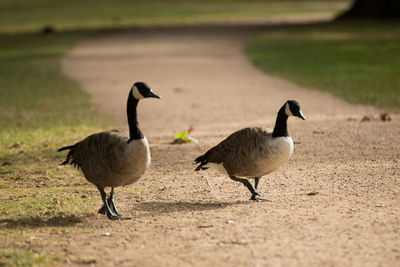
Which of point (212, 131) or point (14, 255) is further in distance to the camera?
point (212, 131)

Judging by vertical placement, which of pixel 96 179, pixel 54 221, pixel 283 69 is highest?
pixel 96 179

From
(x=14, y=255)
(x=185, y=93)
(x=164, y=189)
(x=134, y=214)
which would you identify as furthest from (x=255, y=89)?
(x=14, y=255)

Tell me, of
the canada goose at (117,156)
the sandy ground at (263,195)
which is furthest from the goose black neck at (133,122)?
the sandy ground at (263,195)

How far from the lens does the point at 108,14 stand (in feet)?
173

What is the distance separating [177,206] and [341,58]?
15.4m

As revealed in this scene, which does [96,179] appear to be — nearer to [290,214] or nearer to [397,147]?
[290,214]

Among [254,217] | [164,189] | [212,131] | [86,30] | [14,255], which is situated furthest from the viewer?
[86,30]

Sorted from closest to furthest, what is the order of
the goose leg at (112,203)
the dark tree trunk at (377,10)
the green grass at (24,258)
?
the green grass at (24,258), the goose leg at (112,203), the dark tree trunk at (377,10)

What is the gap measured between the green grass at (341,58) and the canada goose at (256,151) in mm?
6357

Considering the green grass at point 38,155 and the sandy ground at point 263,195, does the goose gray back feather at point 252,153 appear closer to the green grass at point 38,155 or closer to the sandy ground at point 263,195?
the sandy ground at point 263,195

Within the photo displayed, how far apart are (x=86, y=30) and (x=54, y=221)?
31298 millimetres

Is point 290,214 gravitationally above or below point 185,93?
above

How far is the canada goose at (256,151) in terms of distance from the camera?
657 centimetres

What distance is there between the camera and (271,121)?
11820 mm
